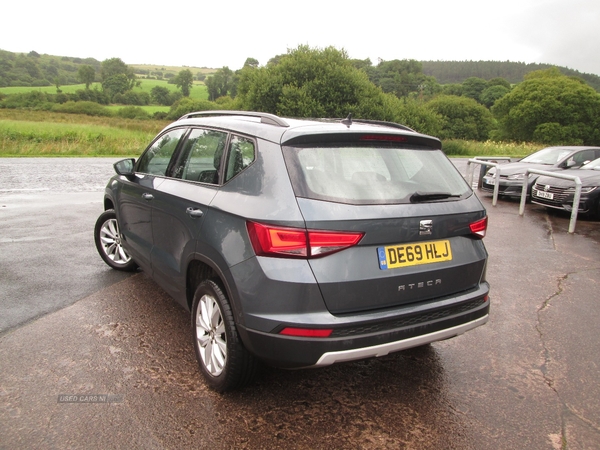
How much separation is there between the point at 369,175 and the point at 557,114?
8635cm

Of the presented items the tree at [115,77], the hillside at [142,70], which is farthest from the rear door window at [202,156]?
the hillside at [142,70]

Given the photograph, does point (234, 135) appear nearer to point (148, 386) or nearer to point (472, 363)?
point (148, 386)

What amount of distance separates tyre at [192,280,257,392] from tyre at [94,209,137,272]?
2.49m

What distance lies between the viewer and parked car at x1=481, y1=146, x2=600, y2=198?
40.4 feet

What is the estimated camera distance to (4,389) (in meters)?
3.14

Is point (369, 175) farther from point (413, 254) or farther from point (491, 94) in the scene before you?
point (491, 94)

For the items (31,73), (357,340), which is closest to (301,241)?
(357,340)

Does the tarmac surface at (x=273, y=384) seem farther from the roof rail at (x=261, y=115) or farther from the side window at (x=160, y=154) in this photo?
the roof rail at (x=261, y=115)

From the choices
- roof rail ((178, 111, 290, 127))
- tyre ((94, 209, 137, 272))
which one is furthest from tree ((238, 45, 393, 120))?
roof rail ((178, 111, 290, 127))

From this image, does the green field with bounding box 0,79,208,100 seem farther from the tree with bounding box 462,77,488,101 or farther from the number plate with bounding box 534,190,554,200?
the number plate with bounding box 534,190,554,200

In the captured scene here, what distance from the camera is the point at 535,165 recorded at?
13.0 metres

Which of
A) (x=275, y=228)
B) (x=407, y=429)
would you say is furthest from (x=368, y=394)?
(x=275, y=228)

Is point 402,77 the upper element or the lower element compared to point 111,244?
upper

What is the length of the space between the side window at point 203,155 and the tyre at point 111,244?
1.96 m
